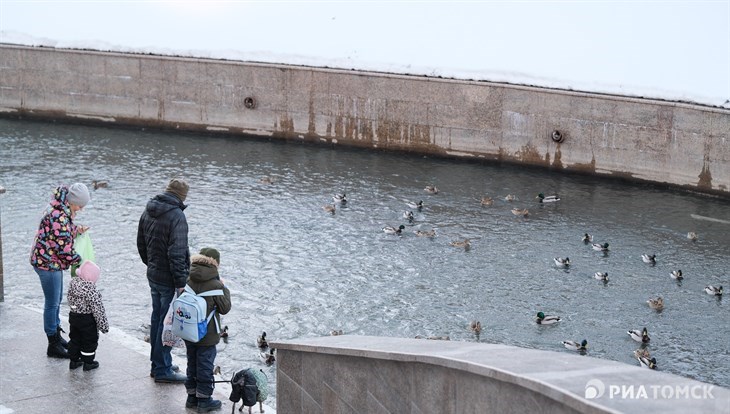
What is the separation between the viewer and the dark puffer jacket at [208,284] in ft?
26.1

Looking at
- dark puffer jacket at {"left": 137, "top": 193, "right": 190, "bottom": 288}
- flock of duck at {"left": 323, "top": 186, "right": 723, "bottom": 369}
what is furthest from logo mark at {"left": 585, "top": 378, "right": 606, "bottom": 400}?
flock of duck at {"left": 323, "top": 186, "right": 723, "bottom": 369}

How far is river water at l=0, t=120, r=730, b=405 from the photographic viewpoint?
15.2 m

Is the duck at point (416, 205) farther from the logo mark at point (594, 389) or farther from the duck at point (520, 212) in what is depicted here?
the logo mark at point (594, 389)

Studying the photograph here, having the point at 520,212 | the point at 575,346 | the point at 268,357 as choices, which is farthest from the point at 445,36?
the point at 268,357

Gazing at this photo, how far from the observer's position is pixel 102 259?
57.9 feet

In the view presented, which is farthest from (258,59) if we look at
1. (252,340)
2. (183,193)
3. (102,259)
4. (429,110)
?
(183,193)

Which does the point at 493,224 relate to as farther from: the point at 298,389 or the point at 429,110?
the point at 298,389

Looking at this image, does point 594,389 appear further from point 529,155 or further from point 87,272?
point 529,155

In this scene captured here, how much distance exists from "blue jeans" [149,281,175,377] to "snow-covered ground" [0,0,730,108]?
1925cm

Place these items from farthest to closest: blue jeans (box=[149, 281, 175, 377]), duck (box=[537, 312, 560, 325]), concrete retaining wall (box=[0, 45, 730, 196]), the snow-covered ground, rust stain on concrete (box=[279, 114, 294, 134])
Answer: rust stain on concrete (box=[279, 114, 294, 134]), the snow-covered ground, concrete retaining wall (box=[0, 45, 730, 196]), duck (box=[537, 312, 560, 325]), blue jeans (box=[149, 281, 175, 377])

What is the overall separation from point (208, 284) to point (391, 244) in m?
11.4

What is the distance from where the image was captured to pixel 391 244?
19.3 m

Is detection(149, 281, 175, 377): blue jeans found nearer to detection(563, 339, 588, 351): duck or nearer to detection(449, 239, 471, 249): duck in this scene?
detection(563, 339, 588, 351): duck

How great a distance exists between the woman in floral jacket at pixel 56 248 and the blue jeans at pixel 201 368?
1594mm
